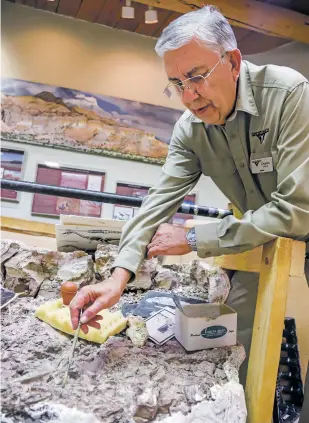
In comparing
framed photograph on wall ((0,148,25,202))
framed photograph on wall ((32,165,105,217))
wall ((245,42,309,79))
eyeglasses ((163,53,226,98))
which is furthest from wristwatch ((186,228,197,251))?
wall ((245,42,309,79))

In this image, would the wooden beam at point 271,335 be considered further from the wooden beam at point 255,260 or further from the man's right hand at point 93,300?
the man's right hand at point 93,300

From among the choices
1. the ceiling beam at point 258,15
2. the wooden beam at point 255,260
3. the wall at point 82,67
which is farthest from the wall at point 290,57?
the wooden beam at point 255,260

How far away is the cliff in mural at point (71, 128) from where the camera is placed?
2977 millimetres

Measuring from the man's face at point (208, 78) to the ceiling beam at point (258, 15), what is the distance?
1.82 metres

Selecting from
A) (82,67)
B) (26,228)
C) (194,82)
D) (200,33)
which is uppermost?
(82,67)

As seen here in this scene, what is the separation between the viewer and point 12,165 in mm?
2961

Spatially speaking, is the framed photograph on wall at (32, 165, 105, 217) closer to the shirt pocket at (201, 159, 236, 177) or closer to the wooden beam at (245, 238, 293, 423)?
the shirt pocket at (201, 159, 236, 177)

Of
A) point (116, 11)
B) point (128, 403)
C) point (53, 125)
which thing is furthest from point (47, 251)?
point (116, 11)

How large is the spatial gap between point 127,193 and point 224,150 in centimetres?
207

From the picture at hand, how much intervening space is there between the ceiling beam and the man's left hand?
6.79 ft

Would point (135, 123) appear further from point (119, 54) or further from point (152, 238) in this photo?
point (152, 238)

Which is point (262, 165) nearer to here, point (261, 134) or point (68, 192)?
point (261, 134)

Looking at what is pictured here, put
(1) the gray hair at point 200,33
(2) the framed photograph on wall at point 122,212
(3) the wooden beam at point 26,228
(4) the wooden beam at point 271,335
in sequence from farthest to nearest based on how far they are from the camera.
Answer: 1. (2) the framed photograph on wall at point 122,212
2. (3) the wooden beam at point 26,228
3. (1) the gray hair at point 200,33
4. (4) the wooden beam at point 271,335

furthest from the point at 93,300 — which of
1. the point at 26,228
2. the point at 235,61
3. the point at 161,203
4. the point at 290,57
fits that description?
→ the point at 290,57
